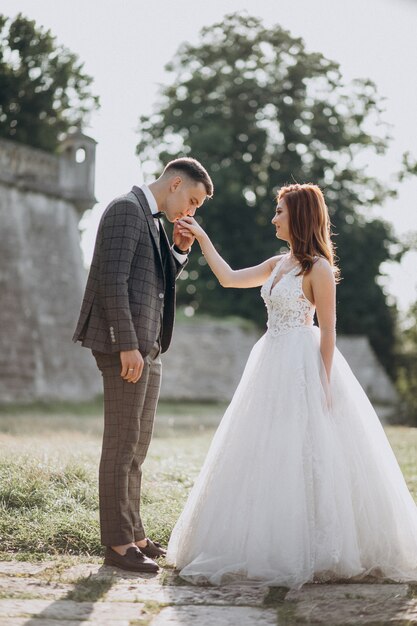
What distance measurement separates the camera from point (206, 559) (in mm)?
4211

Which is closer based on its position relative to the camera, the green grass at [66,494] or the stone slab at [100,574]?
the stone slab at [100,574]

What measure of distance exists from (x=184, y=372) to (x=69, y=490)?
20.0 metres

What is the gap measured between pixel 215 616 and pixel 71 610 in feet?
1.92

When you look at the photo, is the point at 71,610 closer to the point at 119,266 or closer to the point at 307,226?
the point at 119,266

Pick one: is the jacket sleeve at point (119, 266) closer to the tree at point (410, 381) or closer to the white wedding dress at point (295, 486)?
the white wedding dress at point (295, 486)

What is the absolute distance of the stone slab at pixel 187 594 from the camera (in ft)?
12.3

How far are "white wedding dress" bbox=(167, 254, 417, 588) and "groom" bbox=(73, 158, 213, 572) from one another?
1.03ft

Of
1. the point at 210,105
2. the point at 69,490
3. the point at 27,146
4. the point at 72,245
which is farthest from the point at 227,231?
the point at 69,490

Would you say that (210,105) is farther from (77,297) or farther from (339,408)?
(339,408)

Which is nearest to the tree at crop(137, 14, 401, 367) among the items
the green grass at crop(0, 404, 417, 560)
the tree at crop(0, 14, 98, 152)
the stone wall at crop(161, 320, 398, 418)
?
the stone wall at crop(161, 320, 398, 418)

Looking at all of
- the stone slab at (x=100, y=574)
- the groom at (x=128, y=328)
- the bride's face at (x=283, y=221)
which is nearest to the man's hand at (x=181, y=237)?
the groom at (x=128, y=328)

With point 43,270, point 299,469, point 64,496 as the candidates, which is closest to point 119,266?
point 299,469

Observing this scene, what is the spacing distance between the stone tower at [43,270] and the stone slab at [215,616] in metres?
14.2

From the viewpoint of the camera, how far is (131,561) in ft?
14.2
